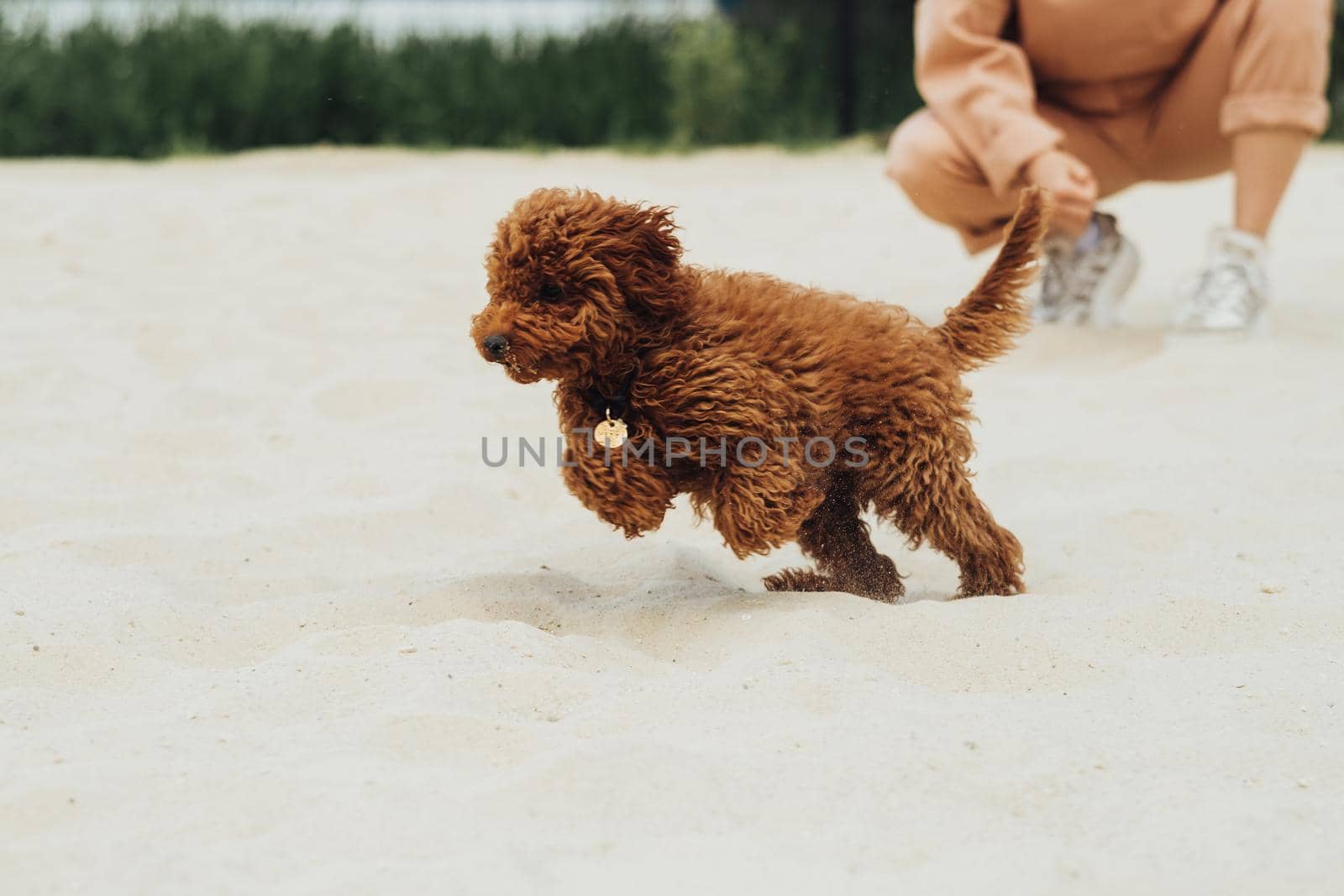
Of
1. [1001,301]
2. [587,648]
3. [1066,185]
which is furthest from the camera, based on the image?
[1066,185]

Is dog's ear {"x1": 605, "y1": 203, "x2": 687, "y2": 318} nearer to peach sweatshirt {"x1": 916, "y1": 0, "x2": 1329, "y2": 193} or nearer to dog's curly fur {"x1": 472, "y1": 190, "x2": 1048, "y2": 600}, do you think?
dog's curly fur {"x1": 472, "y1": 190, "x2": 1048, "y2": 600}

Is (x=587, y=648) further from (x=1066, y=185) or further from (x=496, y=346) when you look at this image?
(x=1066, y=185)

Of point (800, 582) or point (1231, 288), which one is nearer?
point (800, 582)

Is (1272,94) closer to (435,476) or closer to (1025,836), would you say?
(435,476)

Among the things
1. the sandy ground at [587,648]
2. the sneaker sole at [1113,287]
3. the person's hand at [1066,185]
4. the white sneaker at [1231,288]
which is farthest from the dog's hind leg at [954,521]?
the sneaker sole at [1113,287]

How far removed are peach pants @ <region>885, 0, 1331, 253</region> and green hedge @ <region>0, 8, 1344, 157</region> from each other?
611 centimetres

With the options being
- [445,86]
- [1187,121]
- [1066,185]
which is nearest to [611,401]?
[1066,185]

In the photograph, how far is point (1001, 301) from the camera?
3.36 m

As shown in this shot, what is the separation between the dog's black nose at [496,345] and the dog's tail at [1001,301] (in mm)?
1058

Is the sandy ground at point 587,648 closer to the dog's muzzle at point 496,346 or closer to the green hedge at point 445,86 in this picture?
the dog's muzzle at point 496,346

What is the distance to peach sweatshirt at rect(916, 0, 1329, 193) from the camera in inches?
215

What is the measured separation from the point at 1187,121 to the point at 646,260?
12.2 feet

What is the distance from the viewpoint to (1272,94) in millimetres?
5633

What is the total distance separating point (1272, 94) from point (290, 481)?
12.9 ft
